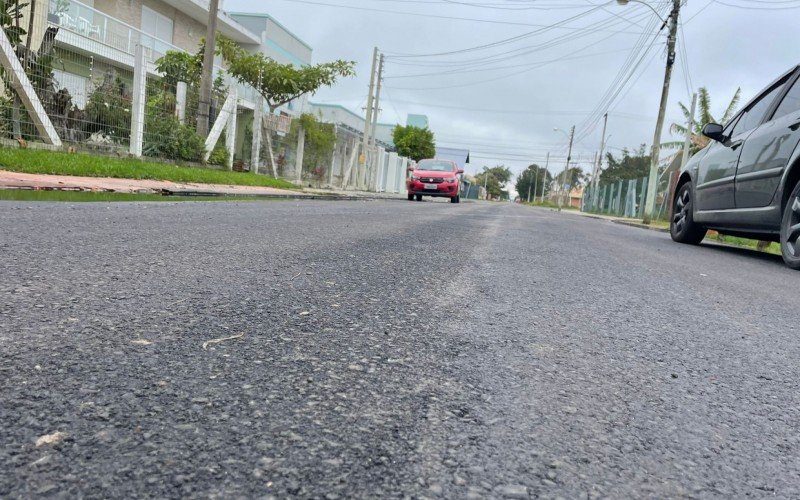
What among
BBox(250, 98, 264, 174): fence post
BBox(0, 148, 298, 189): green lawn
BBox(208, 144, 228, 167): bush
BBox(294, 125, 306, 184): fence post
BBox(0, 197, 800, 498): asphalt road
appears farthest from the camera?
BBox(294, 125, 306, 184): fence post

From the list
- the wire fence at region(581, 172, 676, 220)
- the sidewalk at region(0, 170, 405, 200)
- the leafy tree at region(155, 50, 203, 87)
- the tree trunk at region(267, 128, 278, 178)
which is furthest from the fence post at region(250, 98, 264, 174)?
the wire fence at region(581, 172, 676, 220)

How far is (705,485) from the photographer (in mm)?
1124

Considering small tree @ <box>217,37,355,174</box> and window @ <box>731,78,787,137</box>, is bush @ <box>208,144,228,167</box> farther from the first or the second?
window @ <box>731,78,787,137</box>

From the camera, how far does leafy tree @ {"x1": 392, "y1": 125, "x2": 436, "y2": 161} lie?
50.3 meters

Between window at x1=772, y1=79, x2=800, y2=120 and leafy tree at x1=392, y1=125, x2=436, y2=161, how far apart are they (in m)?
45.2

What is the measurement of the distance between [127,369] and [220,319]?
21.3 inches

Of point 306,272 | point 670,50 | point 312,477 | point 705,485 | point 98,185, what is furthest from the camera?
point 670,50

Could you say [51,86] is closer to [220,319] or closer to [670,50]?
[220,319]

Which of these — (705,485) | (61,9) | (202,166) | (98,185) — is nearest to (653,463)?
(705,485)

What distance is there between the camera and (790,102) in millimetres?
5605

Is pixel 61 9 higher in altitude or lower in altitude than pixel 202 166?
higher

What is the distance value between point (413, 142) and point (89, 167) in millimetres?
42380

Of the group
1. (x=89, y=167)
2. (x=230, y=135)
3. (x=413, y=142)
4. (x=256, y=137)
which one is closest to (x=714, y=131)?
(x=89, y=167)

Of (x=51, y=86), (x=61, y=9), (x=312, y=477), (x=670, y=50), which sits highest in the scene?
(x=670, y=50)
